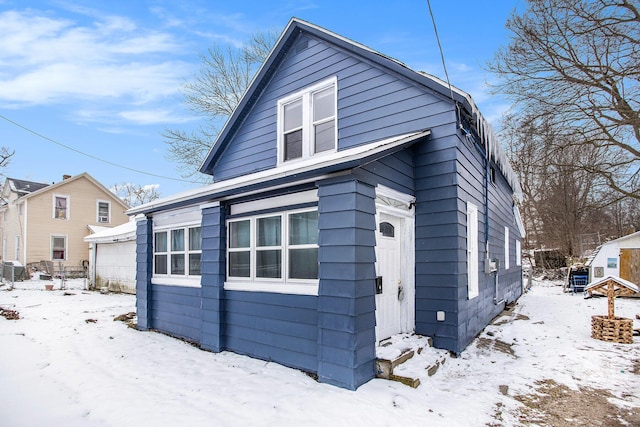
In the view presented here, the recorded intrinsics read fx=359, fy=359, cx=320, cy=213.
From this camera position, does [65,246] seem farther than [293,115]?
Yes

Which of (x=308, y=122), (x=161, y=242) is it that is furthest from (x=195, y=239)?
(x=308, y=122)

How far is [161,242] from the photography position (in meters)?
8.28

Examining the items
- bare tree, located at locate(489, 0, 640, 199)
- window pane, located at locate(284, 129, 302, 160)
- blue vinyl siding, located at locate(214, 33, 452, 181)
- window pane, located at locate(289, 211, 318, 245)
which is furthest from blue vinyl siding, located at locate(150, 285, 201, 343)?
bare tree, located at locate(489, 0, 640, 199)

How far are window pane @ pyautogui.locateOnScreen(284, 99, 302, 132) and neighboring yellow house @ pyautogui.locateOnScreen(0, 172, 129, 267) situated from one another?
21.0 meters

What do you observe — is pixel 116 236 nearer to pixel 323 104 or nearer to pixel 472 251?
pixel 323 104

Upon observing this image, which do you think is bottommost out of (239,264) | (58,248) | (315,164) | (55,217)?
(58,248)

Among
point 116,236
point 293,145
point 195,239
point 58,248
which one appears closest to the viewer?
point 195,239

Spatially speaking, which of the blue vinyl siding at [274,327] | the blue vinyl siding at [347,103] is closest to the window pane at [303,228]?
the blue vinyl siding at [274,327]

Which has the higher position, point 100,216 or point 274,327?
point 100,216

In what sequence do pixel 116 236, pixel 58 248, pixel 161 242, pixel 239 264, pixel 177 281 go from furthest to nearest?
1. pixel 58 248
2. pixel 116 236
3. pixel 161 242
4. pixel 177 281
5. pixel 239 264

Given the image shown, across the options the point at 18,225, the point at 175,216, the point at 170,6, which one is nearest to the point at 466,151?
the point at 175,216

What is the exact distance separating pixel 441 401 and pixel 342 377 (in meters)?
1.16

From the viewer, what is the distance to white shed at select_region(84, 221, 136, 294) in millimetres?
15445

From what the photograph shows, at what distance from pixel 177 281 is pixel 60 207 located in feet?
68.6
